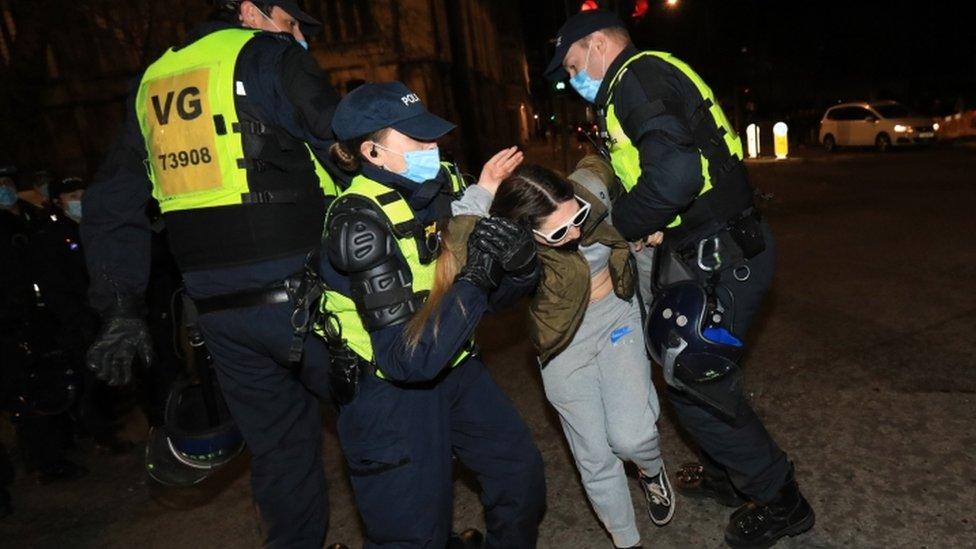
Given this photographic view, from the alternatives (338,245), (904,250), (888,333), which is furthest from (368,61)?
(338,245)

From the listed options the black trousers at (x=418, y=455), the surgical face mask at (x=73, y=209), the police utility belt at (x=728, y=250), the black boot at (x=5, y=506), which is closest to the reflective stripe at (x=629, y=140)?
the police utility belt at (x=728, y=250)

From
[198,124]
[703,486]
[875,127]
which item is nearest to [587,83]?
[198,124]

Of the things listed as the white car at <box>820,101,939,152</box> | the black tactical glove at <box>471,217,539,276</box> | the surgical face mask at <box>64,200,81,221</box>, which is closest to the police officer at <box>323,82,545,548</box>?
the black tactical glove at <box>471,217,539,276</box>

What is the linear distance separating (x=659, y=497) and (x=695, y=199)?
131 centimetres

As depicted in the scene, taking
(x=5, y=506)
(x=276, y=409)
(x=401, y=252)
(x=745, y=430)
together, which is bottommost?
(x=5, y=506)

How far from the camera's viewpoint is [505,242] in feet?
6.47

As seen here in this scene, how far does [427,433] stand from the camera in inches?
84.9

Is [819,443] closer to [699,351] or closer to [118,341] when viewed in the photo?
[699,351]

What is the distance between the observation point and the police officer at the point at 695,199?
2.42 metres

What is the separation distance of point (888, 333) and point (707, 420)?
9.60ft

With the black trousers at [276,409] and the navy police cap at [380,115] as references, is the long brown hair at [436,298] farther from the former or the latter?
the black trousers at [276,409]

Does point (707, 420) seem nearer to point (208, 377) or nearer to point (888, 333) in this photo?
point (208, 377)

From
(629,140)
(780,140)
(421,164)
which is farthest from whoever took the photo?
(780,140)

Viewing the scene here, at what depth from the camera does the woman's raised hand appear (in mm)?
2262
